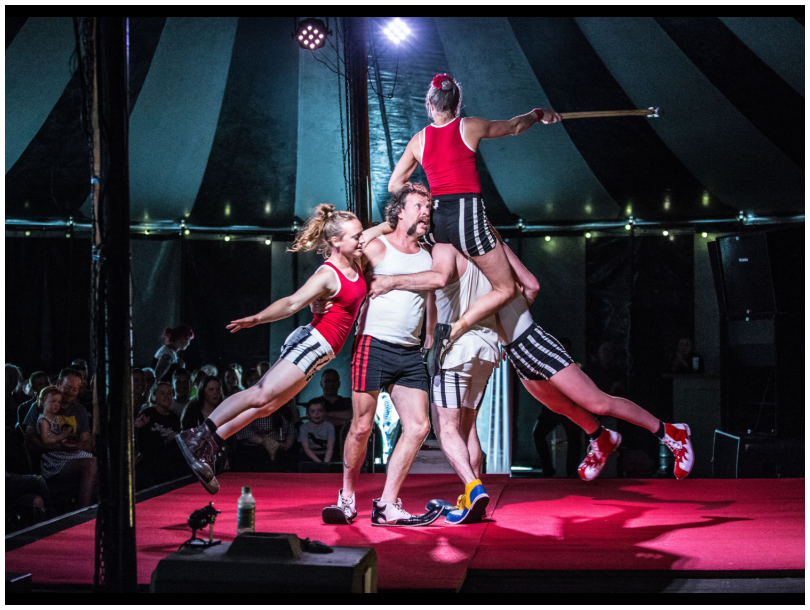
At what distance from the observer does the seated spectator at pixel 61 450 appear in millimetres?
4961

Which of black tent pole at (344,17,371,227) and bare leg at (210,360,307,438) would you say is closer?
bare leg at (210,360,307,438)

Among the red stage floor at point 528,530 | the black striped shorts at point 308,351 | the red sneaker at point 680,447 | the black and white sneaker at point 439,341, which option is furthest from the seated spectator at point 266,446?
the red sneaker at point 680,447

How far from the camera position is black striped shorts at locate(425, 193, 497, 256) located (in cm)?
363

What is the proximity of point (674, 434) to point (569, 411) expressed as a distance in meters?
0.56

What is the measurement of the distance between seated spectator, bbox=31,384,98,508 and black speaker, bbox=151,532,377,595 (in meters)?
3.05

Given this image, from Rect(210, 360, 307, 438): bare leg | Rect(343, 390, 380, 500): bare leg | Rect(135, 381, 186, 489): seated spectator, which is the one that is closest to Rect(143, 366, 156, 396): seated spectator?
Rect(135, 381, 186, 489): seated spectator

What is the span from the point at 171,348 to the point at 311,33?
3.55m

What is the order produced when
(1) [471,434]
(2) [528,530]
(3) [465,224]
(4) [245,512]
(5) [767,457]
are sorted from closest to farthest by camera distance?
(4) [245,512] < (2) [528,530] < (3) [465,224] < (1) [471,434] < (5) [767,457]

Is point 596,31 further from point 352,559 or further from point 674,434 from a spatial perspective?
point 352,559

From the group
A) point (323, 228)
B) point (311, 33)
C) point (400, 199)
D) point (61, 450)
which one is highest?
point (311, 33)

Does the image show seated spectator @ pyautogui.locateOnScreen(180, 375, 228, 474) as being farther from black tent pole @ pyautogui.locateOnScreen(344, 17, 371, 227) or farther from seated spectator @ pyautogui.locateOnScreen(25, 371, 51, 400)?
black tent pole @ pyautogui.locateOnScreen(344, 17, 371, 227)

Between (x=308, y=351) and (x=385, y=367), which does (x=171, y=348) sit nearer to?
(x=308, y=351)

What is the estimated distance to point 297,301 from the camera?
344cm

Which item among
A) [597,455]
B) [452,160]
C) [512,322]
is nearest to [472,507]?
[597,455]
